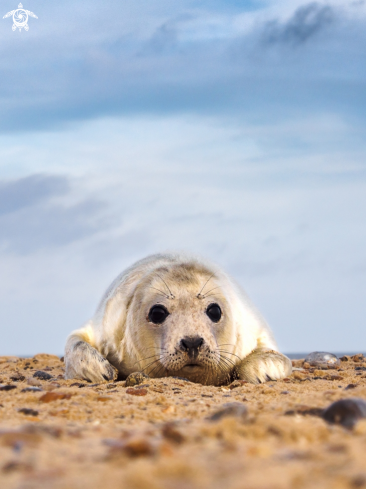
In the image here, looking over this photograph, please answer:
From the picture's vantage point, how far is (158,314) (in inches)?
252

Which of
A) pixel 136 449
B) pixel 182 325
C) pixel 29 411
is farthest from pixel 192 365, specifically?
pixel 136 449

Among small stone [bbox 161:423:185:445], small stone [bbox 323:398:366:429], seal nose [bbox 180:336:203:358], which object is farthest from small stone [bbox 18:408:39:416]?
seal nose [bbox 180:336:203:358]

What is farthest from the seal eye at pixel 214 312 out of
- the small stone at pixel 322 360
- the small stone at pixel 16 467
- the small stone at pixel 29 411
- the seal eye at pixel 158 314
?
the small stone at pixel 16 467

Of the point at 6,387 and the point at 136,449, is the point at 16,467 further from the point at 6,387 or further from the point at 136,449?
the point at 6,387

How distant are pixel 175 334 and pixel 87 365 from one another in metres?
1.18

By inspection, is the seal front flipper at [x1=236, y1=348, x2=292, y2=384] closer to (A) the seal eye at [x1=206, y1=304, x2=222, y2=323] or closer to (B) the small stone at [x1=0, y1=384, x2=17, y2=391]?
(A) the seal eye at [x1=206, y1=304, x2=222, y2=323]

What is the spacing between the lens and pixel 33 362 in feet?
34.2

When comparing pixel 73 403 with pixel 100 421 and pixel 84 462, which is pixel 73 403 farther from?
pixel 84 462

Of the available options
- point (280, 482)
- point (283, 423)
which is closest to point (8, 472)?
point (280, 482)

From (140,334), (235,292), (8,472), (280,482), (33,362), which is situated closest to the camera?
(280,482)

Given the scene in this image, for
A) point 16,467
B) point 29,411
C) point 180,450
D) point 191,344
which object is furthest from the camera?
point 191,344

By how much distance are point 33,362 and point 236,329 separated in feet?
16.2

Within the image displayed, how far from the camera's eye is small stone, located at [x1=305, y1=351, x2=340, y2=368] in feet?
31.3

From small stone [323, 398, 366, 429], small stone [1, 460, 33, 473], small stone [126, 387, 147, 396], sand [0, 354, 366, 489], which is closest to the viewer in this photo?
sand [0, 354, 366, 489]
